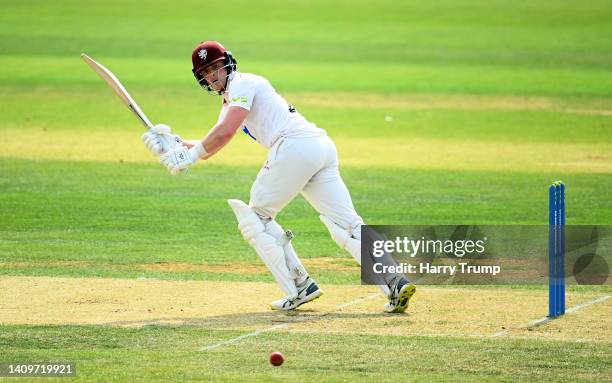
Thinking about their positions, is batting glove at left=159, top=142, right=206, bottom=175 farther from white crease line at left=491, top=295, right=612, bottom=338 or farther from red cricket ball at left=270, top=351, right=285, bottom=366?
white crease line at left=491, top=295, right=612, bottom=338

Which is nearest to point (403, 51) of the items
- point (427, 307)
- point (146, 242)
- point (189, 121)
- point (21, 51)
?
point (21, 51)

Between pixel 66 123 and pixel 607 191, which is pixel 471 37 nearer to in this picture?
pixel 66 123

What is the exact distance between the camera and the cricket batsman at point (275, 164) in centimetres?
952

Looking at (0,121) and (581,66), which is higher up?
(581,66)

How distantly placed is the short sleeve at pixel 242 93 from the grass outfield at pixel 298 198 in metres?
1.61

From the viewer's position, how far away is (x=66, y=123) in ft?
80.7

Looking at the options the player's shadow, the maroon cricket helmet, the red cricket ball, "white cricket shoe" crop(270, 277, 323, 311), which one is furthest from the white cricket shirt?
the red cricket ball

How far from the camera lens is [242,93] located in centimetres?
955

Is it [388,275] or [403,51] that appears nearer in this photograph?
[388,275]

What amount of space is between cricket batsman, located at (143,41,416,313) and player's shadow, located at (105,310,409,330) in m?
0.13

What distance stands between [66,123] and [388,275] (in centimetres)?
1603

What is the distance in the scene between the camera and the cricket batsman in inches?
375

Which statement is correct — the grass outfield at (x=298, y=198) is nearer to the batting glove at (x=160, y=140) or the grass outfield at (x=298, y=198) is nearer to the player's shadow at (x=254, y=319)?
the player's shadow at (x=254, y=319)

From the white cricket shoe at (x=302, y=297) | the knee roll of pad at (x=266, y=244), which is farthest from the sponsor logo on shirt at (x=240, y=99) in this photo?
the white cricket shoe at (x=302, y=297)
